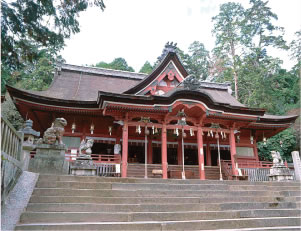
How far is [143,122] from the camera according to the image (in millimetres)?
10617

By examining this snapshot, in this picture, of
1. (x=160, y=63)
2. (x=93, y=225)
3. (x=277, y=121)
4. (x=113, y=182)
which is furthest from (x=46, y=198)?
(x=277, y=121)

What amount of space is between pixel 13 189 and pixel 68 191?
1.10m

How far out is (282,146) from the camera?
17.3 metres

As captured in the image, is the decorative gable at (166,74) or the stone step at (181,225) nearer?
the stone step at (181,225)

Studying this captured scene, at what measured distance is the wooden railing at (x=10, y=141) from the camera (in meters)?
3.90

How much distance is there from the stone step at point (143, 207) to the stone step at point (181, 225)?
600mm

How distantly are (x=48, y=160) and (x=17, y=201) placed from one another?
2.60 metres

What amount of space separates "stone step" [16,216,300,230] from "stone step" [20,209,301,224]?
287 millimetres

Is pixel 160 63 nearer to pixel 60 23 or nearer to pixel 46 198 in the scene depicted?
pixel 60 23

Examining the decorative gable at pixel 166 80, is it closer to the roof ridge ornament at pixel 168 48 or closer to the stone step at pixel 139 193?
the roof ridge ornament at pixel 168 48

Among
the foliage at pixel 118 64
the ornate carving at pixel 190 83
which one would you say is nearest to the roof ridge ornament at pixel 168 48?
the ornate carving at pixel 190 83

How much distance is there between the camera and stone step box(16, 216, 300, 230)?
3820mm

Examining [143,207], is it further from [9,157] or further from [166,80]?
[166,80]

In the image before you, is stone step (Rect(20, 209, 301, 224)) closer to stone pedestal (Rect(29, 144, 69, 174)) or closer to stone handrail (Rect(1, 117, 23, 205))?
stone handrail (Rect(1, 117, 23, 205))
